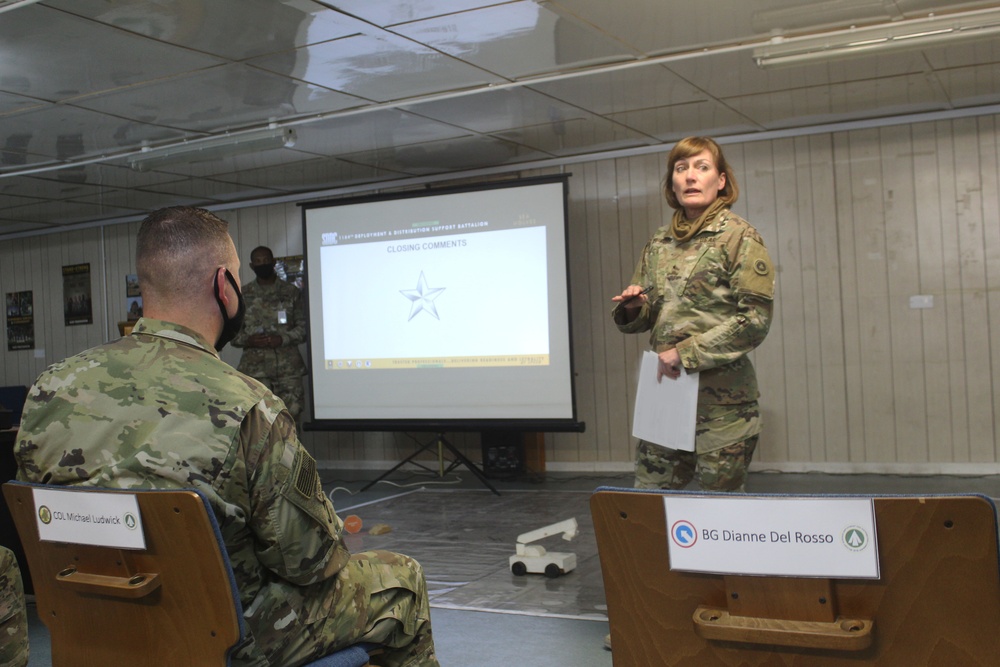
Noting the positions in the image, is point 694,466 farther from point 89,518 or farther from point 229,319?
point 89,518

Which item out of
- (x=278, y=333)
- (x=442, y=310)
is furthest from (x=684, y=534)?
(x=278, y=333)

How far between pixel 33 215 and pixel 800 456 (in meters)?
6.61

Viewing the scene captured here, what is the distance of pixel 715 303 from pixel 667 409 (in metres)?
0.33

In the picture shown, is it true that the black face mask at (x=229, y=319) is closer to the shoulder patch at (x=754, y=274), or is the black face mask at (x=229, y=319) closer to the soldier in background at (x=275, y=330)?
the shoulder patch at (x=754, y=274)

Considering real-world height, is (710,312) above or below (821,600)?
above

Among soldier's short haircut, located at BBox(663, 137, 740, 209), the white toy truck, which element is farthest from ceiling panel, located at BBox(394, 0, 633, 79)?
the white toy truck

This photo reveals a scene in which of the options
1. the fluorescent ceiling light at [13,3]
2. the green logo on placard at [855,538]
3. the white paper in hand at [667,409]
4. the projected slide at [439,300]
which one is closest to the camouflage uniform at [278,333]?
the projected slide at [439,300]

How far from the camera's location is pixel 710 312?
252cm

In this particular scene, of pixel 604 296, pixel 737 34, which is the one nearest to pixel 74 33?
pixel 737 34

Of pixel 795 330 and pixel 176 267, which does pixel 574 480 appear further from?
pixel 176 267

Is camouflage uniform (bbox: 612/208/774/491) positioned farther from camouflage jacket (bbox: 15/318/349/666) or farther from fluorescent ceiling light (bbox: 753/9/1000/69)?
fluorescent ceiling light (bbox: 753/9/1000/69)

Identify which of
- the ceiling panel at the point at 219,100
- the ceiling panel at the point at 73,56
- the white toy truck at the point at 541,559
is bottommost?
the white toy truck at the point at 541,559

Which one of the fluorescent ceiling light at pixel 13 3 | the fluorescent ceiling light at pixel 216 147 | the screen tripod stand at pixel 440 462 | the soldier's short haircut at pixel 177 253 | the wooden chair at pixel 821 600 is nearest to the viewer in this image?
the wooden chair at pixel 821 600

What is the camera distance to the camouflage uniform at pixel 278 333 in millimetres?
6551
